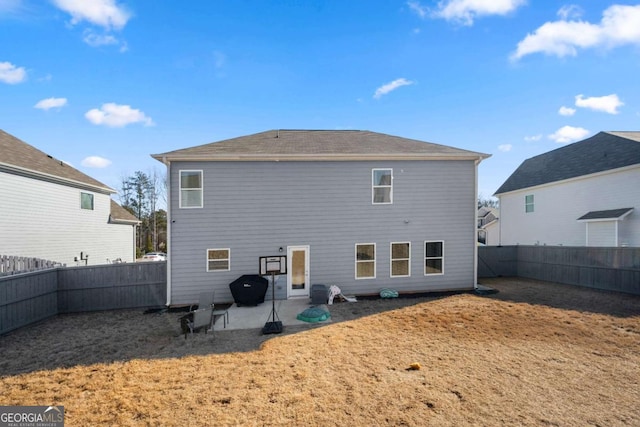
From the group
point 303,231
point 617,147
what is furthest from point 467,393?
point 617,147

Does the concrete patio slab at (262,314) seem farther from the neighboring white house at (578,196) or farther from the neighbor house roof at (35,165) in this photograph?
the neighboring white house at (578,196)

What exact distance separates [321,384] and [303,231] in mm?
6010

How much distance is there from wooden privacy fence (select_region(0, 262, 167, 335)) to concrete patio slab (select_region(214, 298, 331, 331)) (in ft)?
10.6

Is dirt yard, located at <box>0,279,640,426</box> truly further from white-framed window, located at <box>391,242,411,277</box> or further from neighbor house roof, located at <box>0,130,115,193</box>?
neighbor house roof, located at <box>0,130,115,193</box>

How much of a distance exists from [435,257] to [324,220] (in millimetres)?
4753

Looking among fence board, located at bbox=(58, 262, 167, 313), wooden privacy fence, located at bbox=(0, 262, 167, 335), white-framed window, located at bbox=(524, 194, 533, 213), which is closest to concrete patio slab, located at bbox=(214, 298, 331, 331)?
fence board, located at bbox=(58, 262, 167, 313)

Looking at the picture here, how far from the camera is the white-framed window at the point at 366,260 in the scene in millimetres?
10250

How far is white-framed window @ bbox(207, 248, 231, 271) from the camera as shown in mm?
9578

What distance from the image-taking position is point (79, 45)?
10.4 meters

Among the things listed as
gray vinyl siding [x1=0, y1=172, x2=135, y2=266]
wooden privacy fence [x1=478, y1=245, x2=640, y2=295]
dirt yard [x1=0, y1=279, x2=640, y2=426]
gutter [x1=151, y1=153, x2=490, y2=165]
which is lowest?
dirt yard [x1=0, y1=279, x2=640, y2=426]

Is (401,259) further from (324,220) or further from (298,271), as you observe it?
(298,271)

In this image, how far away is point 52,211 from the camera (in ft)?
42.1

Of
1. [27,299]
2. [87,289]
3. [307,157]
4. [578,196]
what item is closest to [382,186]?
[307,157]

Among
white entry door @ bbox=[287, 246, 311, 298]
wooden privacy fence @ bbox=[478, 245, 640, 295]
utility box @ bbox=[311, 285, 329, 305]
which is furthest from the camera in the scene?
wooden privacy fence @ bbox=[478, 245, 640, 295]
